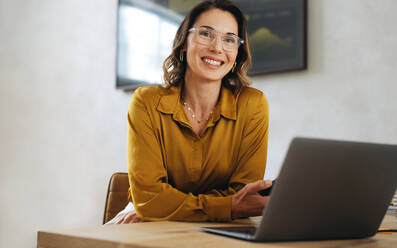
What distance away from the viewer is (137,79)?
2893 millimetres

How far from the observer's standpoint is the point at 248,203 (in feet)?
3.90

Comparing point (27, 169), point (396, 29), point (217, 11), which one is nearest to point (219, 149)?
point (217, 11)

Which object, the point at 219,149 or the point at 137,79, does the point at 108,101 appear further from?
the point at 219,149

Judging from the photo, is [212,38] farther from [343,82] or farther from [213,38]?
[343,82]

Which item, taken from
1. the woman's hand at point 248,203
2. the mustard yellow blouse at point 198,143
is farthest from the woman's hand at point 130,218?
the woman's hand at point 248,203

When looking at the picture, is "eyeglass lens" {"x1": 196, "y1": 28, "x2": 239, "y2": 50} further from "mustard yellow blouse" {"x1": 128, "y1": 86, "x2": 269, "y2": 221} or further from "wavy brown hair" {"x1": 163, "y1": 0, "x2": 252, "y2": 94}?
A: "mustard yellow blouse" {"x1": 128, "y1": 86, "x2": 269, "y2": 221}

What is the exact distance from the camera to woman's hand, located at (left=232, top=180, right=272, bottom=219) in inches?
45.9

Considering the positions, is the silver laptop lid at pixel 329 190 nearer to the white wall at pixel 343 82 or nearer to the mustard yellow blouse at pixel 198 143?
the mustard yellow blouse at pixel 198 143

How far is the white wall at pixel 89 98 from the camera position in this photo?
2096 millimetres

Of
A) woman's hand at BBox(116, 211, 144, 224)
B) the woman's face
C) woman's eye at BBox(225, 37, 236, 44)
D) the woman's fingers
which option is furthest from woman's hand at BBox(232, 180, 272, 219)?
woman's eye at BBox(225, 37, 236, 44)

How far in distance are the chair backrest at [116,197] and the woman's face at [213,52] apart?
2.72 feet

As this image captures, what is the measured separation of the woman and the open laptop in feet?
1.29

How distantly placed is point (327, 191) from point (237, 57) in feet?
3.88

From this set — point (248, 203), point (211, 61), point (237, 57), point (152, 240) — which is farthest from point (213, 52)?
point (152, 240)
